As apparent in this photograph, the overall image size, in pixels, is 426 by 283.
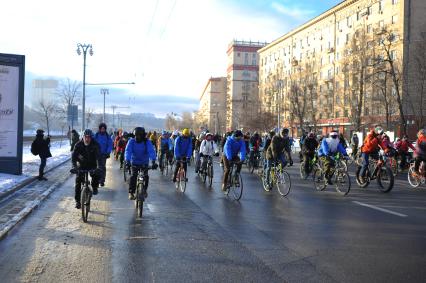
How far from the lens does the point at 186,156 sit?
1372 cm

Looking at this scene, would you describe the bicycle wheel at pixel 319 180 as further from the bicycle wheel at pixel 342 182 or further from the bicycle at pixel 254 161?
the bicycle at pixel 254 161

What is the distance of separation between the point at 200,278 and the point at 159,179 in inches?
476

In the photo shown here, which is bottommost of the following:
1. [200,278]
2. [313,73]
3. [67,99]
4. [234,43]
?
[200,278]

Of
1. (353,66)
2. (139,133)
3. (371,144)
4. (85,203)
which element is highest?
(353,66)

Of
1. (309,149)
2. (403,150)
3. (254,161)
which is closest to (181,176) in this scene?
(309,149)

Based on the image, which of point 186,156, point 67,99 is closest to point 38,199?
point 186,156

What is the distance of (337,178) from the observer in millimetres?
13836

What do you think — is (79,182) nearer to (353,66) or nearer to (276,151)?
(276,151)

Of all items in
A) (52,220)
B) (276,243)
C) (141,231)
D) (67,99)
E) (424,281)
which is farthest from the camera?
(67,99)

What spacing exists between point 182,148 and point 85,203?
524 cm

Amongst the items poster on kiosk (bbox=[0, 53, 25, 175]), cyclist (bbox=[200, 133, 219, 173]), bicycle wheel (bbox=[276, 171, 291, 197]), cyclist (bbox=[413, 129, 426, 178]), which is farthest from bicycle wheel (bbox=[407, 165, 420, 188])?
poster on kiosk (bbox=[0, 53, 25, 175])

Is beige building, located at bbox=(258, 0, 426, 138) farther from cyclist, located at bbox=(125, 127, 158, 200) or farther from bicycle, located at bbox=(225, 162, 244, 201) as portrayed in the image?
cyclist, located at bbox=(125, 127, 158, 200)

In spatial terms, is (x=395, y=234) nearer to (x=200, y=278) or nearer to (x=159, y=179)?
(x=200, y=278)

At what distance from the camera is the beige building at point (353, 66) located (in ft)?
152
